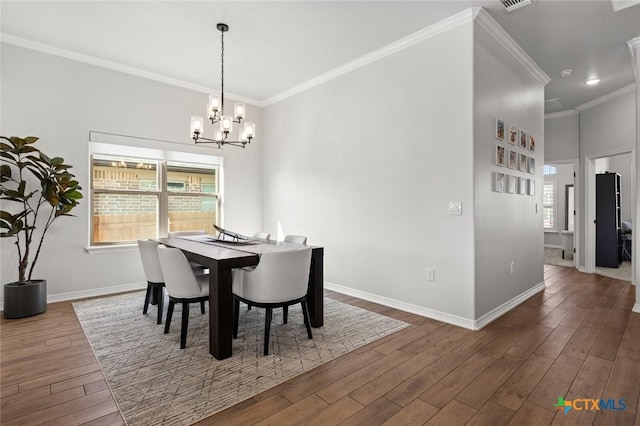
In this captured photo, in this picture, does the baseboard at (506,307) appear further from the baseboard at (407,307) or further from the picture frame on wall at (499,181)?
the picture frame on wall at (499,181)

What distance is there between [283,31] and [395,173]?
1952 millimetres

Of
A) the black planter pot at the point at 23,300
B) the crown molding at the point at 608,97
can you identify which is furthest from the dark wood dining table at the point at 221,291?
the crown molding at the point at 608,97

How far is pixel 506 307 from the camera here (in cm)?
362

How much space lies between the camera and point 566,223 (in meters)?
8.71

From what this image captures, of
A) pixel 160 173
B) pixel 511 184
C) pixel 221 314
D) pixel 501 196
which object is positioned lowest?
pixel 221 314

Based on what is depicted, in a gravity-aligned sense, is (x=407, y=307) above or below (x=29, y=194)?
below

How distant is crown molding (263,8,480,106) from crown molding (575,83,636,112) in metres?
3.86

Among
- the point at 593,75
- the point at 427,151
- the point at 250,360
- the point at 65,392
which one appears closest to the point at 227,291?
the point at 250,360

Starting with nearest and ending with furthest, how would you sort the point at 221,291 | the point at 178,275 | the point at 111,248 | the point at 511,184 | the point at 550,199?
the point at 221,291 < the point at 178,275 < the point at 511,184 < the point at 111,248 < the point at 550,199

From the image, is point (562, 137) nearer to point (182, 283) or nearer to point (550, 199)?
point (550, 199)

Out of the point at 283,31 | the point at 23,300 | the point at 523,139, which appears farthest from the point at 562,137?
the point at 23,300

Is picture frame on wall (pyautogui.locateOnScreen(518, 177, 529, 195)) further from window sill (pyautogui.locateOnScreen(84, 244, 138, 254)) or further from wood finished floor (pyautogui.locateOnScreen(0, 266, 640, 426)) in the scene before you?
window sill (pyautogui.locateOnScreen(84, 244, 138, 254))

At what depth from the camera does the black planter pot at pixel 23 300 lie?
11.1ft

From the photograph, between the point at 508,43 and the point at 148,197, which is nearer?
the point at 508,43
